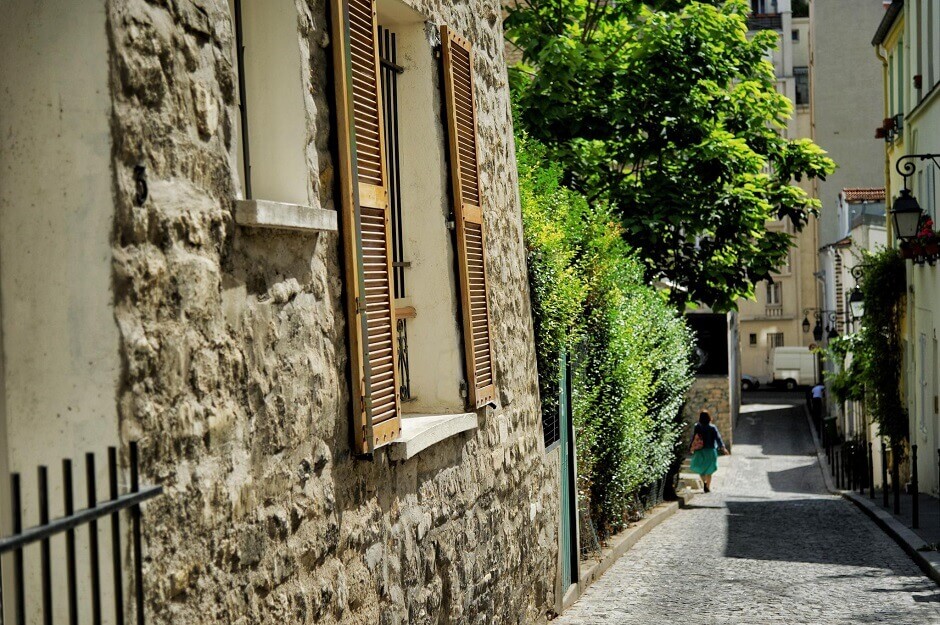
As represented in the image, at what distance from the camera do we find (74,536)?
2.88 m

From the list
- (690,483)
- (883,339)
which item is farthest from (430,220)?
(690,483)

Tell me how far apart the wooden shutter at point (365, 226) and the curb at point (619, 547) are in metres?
4.83

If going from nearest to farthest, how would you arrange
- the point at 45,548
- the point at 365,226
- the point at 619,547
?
the point at 45,548
the point at 365,226
the point at 619,547

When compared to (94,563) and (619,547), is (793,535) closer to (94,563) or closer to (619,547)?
(619,547)

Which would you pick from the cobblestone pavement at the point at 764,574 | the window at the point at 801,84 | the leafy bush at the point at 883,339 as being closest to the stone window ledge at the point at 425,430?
the cobblestone pavement at the point at 764,574

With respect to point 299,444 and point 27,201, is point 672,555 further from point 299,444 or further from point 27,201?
point 27,201

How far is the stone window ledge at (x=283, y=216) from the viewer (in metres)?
3.79

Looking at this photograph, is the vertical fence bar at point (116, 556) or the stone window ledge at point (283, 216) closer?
the vertical fence bar at point (116, 556)

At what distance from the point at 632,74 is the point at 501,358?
11.8m

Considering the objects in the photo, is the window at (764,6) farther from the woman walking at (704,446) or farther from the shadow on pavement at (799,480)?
the woman walking at (704,446)

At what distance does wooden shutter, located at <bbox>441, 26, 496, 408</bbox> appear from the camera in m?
6.33

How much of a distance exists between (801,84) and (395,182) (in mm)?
63822

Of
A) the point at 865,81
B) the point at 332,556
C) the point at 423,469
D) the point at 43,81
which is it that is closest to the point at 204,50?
the point at 43,81

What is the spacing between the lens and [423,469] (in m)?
5.68
